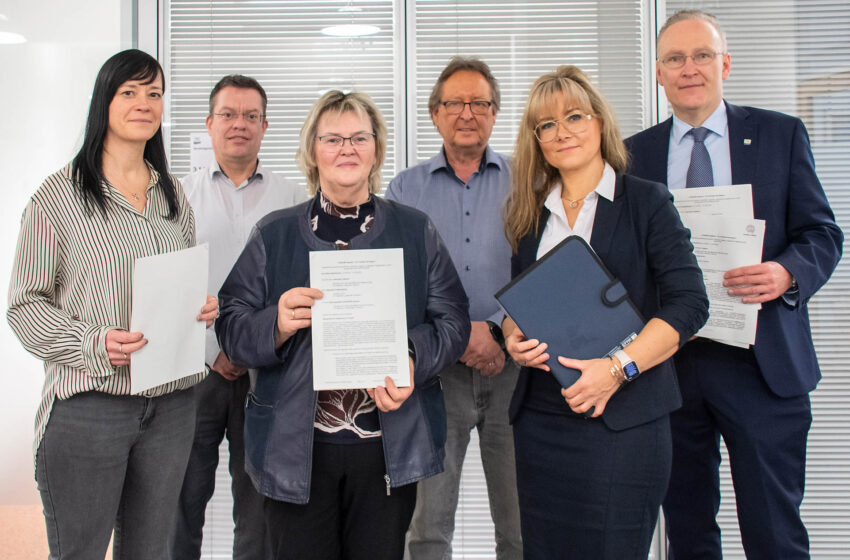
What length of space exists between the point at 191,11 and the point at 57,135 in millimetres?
964

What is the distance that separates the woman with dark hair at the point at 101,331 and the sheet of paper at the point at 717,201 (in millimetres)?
1600

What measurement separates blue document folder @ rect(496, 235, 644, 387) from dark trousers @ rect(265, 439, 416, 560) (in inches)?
22.3

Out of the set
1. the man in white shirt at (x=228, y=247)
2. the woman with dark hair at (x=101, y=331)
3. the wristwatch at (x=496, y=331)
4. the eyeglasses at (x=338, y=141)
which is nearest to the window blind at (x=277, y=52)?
the man in white shirt at (x=228, y=247)

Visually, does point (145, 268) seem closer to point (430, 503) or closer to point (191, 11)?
point (430, 503)

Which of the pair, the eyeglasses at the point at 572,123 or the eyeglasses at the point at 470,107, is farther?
the eyeglasses at the point at 470,107

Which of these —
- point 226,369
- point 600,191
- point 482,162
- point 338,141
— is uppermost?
point 482,162

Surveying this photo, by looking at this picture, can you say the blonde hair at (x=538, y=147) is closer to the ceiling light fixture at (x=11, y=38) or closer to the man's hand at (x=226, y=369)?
the man's hand at (x=226, y=369)

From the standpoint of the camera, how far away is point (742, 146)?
2355 mm

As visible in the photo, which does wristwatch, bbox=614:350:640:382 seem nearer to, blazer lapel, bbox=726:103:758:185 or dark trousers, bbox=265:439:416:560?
dark trousers, bbox=265:439:416:560

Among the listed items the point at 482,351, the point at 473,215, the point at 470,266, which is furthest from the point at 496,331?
the point at 473,215

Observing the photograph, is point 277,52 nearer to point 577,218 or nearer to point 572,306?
point 577,218

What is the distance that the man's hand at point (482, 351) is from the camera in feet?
8.07

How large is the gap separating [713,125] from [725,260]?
0.59m

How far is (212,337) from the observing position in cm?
271
